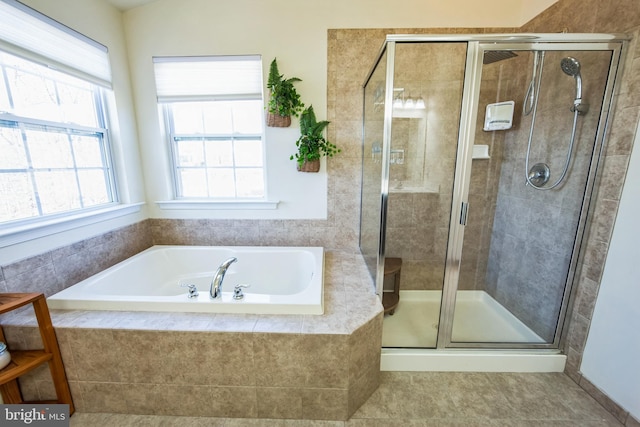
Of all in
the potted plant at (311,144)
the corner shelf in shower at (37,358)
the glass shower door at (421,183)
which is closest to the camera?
the corner shelf in shower at (37,358)

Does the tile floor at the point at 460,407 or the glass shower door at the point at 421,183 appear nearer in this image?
the tile floor at the point at 460,407

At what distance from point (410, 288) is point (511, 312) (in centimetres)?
75

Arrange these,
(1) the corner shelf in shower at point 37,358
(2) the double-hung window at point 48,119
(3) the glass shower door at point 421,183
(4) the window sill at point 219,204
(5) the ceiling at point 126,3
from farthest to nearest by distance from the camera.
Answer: (4) the window sill at point 219,204, (5) the ceiling at point 126,3, (3) the glass shower door at point 421,183, (2) the double-hung window at point 48,119, (1) the corner shelf in shower at point 37,358

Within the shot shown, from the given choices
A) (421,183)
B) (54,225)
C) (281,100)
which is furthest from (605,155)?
(54,225)

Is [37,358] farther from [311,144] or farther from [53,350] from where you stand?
[311,144]

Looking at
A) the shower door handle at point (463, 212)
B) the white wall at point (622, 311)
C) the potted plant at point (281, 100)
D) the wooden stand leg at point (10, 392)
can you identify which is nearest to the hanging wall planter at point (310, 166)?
the potted plant at point (281, 100)

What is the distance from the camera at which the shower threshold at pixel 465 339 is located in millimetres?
1534

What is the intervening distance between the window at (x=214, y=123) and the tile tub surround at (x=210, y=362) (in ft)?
4.28

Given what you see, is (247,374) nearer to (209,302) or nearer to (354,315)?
(209,302)

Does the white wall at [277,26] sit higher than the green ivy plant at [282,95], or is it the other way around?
the white wall at [277,26]

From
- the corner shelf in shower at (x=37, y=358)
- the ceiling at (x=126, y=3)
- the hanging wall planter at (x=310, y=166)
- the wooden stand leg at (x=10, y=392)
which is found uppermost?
the ceiling at (x=126, y=3)

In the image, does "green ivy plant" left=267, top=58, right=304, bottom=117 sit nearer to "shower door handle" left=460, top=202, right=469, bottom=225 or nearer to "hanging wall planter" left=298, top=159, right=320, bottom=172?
"hanging wall planter" left=298, top=159, right=320, bottom=172

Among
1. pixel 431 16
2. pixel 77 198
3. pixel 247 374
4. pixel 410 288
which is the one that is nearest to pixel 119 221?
pixel 77 198

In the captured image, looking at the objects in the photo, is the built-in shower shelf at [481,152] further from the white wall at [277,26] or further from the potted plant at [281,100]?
the potted plant at [281,100]
